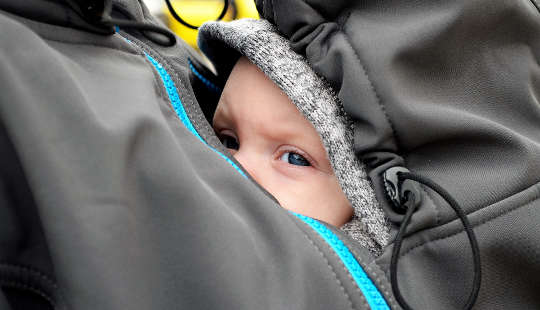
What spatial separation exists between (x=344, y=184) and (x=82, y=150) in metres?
0.35

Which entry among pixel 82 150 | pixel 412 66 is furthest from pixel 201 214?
pixel 412 66

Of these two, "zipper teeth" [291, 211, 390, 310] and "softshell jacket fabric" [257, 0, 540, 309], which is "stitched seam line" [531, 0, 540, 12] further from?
"zipper teeth" [291, 211, 390, 310]

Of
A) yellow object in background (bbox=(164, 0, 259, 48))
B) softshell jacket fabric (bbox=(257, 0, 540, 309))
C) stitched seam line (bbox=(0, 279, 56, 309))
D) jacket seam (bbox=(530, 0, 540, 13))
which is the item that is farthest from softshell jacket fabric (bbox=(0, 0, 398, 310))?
yellow object in background (bbox=(164, 0, 259, 48))

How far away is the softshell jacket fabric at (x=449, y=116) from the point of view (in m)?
0.54

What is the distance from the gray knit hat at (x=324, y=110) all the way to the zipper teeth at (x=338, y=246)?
8cm

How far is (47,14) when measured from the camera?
41 cm

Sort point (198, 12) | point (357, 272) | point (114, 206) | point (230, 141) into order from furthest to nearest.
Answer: point (198, 12)
point (230, 141)
point (357, 272)
point (114, 206)

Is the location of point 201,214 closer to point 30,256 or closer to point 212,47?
point 30,256

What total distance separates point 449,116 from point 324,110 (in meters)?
0.15

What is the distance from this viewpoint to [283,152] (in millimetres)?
727

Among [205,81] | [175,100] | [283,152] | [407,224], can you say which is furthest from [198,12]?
[407,224]

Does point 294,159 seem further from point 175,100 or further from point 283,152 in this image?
point 175,100

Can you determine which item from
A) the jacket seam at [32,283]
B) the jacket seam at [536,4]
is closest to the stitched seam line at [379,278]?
the jacket seam at [32,283]

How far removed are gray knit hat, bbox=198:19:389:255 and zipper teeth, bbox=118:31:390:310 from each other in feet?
0.26
